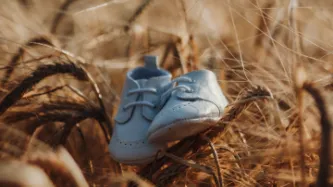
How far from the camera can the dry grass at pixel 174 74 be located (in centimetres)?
82

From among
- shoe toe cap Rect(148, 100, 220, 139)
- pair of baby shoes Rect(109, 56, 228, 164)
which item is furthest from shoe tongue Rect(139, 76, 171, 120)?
shoe toe cap Rect(148, 100, 220, 139)

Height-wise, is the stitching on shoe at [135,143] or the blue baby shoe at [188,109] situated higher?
the blue baby shoe at [188,109]

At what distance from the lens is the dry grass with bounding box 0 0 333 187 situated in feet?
2.70

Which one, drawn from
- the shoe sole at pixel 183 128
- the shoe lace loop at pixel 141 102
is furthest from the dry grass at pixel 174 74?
the shoe lace loop at pixel 141 102

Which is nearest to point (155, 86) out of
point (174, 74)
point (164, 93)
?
point (164, 93)

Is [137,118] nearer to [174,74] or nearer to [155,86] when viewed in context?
[155,86]

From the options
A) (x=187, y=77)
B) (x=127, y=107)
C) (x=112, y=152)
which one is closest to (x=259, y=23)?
(x=187, y=77)

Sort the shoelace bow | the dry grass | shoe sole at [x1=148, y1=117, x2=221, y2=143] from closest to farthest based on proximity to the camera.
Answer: the dry grass
shoe sole at [x1=148, y1=117, x2=221, y2=143]
the shoelace bow

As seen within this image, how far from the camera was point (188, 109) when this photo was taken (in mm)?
1098

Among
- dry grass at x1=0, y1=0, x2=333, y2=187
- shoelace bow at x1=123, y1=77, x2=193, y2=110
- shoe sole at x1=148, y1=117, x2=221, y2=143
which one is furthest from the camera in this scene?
shoelace bow at x1=123, y1=77, x2=193, y2=110

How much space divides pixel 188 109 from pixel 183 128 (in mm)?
45

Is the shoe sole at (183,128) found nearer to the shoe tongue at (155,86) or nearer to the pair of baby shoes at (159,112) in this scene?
the pair of baby shoes at (159,112)

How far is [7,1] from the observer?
1439mm

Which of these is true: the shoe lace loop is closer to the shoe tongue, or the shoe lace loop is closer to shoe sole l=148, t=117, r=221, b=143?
the shoe tongue
